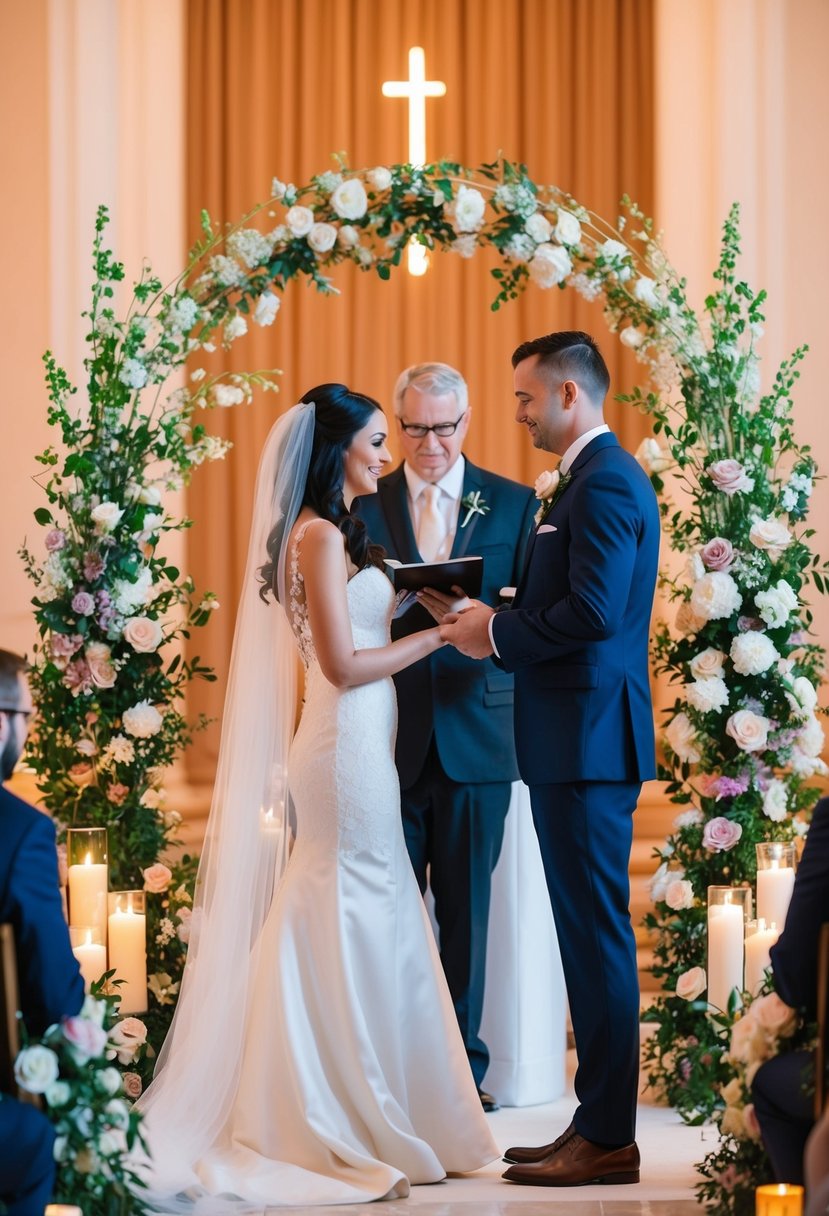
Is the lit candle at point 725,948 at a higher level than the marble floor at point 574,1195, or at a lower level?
higher

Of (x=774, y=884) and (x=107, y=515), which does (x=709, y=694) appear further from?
(x=107, y=515)

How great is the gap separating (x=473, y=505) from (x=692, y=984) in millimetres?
1615

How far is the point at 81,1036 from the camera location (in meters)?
2.70

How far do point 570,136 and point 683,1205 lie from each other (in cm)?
462

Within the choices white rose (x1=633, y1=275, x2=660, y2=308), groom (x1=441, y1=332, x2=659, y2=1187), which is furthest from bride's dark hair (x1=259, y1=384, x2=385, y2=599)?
white rose (x1=633, y1=275, x2=660, y2=308)

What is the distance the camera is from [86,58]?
20.8 ft

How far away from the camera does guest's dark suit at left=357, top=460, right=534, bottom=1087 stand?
4.77 meters

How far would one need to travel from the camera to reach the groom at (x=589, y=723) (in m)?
3.98

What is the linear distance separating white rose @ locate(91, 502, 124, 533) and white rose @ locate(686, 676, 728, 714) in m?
1.85

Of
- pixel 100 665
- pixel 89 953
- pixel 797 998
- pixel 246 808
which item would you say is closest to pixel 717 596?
pixel 246 808

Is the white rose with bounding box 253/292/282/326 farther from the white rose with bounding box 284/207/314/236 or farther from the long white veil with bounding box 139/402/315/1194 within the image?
the long white veil with bounding box 139/402/315/1194

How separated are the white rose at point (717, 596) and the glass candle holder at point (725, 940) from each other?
0.88 meters

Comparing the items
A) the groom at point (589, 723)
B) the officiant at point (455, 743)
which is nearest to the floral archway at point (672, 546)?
the officiant at point (455, 743)

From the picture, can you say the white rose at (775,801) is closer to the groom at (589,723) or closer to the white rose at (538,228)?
the groom at (589,723)
